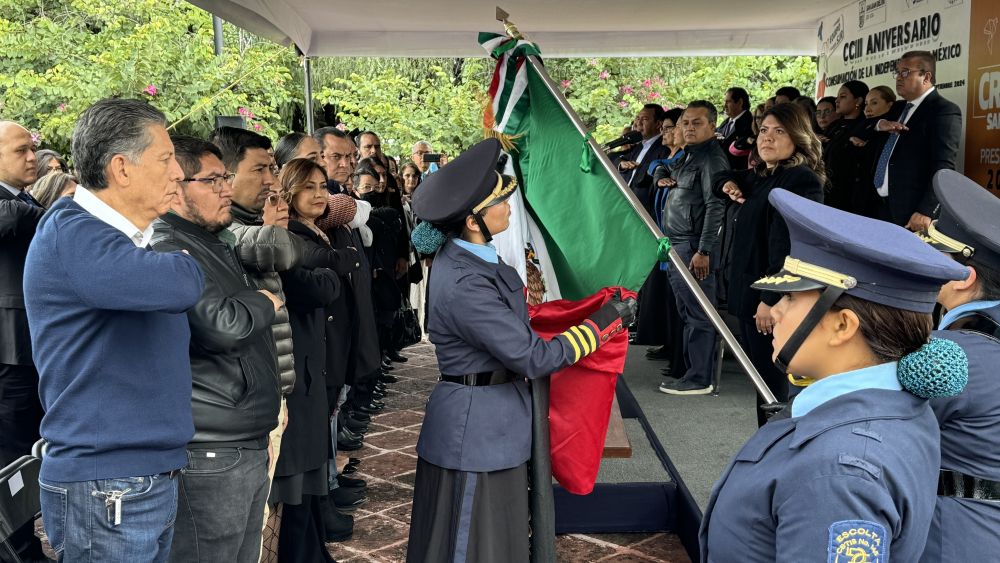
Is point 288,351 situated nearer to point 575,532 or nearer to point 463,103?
point 575,532

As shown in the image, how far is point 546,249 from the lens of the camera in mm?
4059

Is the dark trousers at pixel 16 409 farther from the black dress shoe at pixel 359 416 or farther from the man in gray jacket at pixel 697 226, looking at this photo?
the man in gray jacket at pixel 697 226

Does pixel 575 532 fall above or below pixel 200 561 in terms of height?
below

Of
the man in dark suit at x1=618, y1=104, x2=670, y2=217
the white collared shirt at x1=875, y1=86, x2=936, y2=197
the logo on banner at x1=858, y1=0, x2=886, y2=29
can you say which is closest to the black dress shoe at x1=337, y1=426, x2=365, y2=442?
the man in dark suit at x1=618, y1=104, x2=670, y2=217

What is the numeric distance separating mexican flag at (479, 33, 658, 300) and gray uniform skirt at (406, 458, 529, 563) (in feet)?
2.98

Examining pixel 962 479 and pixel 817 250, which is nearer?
pixel 817 250

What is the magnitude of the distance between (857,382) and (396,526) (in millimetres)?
3186

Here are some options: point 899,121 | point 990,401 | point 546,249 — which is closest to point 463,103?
point 899,121

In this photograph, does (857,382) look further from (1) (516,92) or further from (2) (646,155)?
(2) (646,155)

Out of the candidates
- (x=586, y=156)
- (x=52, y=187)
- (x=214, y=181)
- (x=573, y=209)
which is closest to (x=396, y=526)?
(x=573, y=209)

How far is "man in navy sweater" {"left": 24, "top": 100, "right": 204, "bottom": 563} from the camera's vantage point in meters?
2.04

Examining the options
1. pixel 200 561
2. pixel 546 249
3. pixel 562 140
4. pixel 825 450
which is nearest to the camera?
pixel 825 450

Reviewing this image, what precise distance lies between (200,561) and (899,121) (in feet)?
16.6

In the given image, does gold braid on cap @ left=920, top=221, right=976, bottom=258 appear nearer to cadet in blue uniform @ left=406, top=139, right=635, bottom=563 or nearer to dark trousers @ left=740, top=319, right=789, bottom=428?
cadet in blue uniform @ left=406, top=139, right=635, bottom=563
